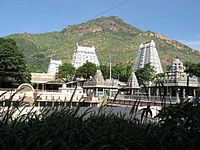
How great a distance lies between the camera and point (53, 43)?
111 m

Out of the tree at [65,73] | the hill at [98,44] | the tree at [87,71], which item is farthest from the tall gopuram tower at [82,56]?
the tree at [87,71]

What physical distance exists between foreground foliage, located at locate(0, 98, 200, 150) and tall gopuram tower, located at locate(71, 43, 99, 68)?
69.0 m

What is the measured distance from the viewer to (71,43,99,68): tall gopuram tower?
72.2 m

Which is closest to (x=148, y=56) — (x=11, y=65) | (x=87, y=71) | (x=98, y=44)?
(x=87, y=71)

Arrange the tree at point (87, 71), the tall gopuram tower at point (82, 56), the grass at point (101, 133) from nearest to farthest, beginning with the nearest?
the grass at point (101, 133)
the tree at point (87, 71)
the tall gopuram tower at point (82, 56)

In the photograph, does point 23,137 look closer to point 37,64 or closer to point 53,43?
point 37,64

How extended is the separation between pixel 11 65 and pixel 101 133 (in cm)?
3443

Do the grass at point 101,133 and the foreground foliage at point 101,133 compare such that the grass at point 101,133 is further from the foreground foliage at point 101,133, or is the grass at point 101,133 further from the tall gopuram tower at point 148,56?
the tall gopuram tower at point 148,56

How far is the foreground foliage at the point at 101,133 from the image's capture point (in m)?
1.77

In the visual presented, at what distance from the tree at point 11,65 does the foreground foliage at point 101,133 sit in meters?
32.4

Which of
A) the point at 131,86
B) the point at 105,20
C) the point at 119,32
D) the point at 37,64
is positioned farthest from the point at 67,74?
the point at 105,20

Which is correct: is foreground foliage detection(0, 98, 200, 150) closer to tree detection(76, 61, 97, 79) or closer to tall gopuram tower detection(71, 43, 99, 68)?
tree detection(76, 61, 97, 79)

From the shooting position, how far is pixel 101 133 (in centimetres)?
213

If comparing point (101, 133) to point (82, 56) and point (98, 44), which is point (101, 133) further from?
point (98, 44)
